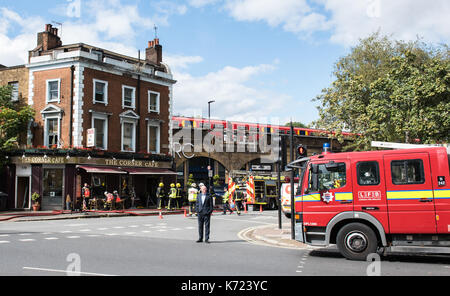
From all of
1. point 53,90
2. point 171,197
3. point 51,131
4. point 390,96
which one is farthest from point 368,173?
point 53,90

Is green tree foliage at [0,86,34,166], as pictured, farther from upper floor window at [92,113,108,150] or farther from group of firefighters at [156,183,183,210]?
group of firefighters at [156,183,183,210]

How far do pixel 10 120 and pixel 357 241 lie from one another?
85.2ft

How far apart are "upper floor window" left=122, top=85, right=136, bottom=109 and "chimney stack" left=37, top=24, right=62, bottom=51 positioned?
19.1 feet

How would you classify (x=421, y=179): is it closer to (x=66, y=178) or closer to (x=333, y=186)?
(x=333, y=186)

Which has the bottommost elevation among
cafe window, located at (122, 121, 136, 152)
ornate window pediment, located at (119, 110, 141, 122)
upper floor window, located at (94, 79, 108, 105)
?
cafe window, located at (122, 121, 136, 152)

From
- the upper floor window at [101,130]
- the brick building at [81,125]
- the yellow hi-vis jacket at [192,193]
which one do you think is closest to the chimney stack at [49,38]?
the brick building at [81,125]

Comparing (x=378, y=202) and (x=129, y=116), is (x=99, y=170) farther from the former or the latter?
(x=378, y=202)

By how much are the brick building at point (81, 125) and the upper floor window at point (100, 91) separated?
3cm

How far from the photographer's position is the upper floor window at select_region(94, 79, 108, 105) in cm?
3073

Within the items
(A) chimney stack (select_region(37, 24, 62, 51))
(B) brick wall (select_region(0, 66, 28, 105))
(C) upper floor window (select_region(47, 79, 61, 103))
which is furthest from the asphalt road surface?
(A) chimney stack (select_region(37, 24, 62, 51))

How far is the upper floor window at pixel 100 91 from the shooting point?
30.7 metres

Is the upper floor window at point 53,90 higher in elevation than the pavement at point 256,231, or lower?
higher

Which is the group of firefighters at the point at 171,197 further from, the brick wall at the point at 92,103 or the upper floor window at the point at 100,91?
the upper floor window at the point at 100,91

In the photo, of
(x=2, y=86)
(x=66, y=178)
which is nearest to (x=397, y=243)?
(x=66, y=178)
